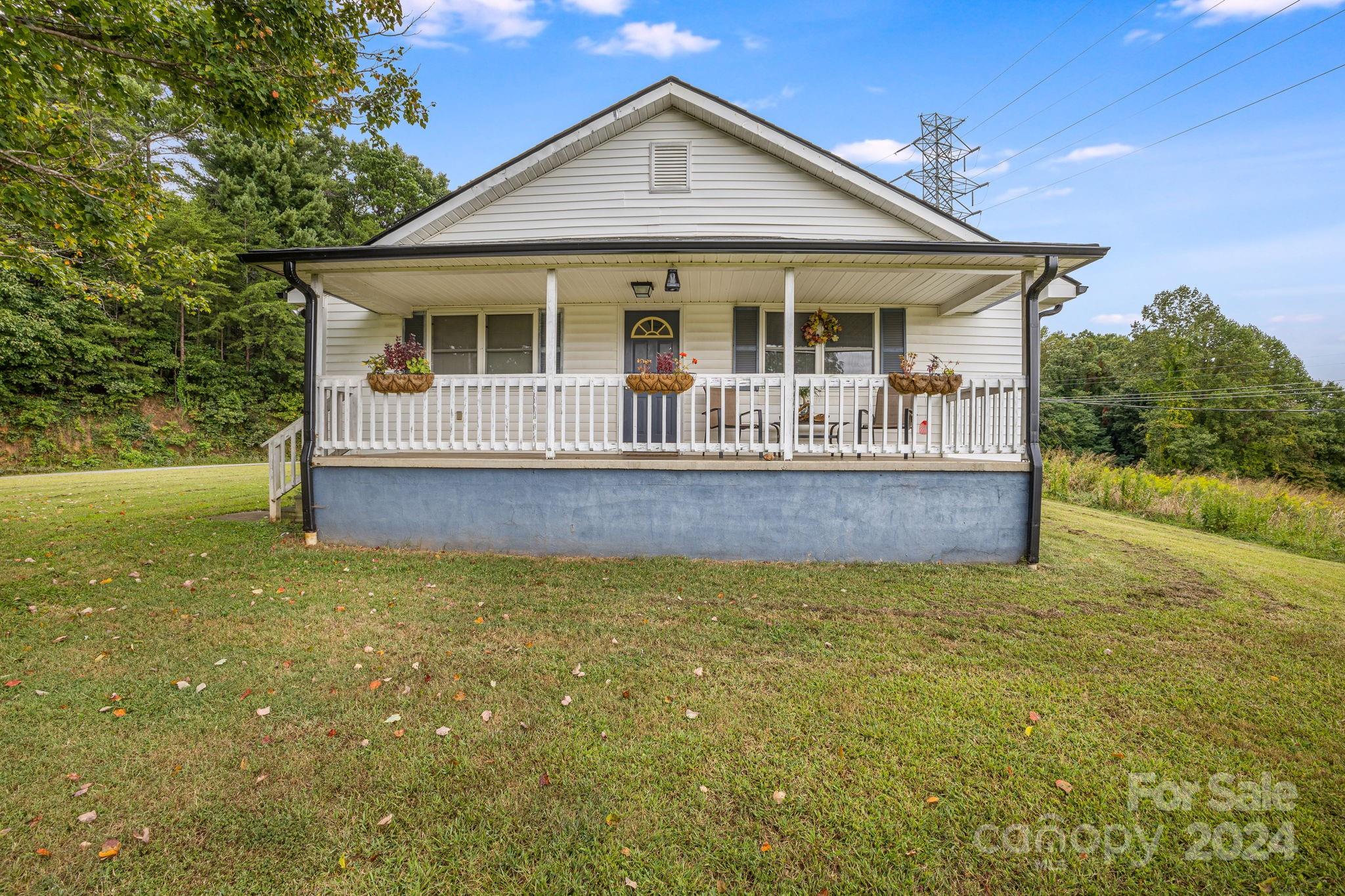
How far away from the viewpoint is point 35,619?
3988 millimetres

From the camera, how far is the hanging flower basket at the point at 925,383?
6008 mm

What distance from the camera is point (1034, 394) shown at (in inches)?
235

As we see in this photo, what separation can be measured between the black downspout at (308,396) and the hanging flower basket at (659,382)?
3748mm

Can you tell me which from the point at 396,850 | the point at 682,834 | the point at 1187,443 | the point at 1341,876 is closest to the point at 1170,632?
the point at 1341,876

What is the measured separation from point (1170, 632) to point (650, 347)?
22.4 ft

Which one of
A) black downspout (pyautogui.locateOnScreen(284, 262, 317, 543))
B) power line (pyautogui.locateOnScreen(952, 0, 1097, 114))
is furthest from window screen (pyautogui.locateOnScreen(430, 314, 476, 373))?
power line (pyautogui.locateOnScreen(952, 0, 1097, 114))

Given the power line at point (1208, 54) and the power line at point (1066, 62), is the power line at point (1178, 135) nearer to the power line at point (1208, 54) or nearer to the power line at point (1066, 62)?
the power line at point (1208, 54)

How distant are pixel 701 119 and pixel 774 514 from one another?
6619 millimetres

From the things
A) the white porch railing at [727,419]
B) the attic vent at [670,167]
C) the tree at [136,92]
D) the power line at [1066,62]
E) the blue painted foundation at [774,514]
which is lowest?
the blue painted foundation at [774,514]

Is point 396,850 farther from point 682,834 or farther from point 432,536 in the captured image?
point 432,536

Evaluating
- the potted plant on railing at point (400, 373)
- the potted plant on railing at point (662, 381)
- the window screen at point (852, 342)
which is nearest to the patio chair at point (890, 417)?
the window screen at point (852, 342)

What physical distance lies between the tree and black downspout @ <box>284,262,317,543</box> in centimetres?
153

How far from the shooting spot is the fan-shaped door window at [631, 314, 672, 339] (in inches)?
336

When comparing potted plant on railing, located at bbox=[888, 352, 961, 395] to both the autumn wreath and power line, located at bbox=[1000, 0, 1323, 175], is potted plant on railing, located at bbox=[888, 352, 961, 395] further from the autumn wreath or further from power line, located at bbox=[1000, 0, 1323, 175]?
power line, located at bbox=[1000, 0, 1323, 175]
